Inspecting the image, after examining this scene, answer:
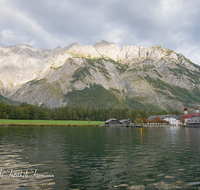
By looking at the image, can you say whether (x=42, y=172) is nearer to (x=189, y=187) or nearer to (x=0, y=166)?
(x=0, y=166)

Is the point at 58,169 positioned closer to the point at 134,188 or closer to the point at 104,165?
the point at 104,165

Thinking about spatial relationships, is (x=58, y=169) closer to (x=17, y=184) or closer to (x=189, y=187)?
(x=17, y=184)

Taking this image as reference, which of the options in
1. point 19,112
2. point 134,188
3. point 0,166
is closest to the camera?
point 134,188

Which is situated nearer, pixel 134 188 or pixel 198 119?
pixel 134 188

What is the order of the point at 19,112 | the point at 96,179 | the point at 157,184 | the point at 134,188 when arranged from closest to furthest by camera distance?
the point at 134,188, the point at 157,184, the point at 96,179, the point at 19,112

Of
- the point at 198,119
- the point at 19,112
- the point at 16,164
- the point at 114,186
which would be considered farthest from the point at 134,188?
→ the point at 198,119

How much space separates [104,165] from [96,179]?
5.14 meters

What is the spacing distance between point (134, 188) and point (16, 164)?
15176mm

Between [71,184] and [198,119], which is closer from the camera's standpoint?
[71,184]

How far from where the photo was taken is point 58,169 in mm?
18297

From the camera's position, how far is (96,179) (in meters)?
15.3

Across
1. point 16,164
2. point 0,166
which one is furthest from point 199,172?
point 0,166

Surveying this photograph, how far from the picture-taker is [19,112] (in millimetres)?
163875

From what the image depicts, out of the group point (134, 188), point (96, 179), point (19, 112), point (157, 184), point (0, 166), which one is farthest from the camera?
Answer: point (19, 112)
